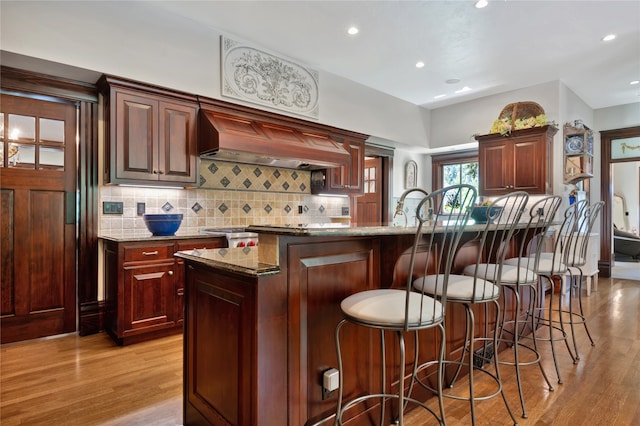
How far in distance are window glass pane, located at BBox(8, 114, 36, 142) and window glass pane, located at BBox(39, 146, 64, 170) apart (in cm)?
13

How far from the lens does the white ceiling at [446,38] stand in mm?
3145

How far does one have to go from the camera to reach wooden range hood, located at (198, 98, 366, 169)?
336cm

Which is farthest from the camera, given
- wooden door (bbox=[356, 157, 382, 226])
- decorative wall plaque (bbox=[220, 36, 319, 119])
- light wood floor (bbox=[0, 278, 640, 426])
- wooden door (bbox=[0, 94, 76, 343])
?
wooden door (bbox=[356, 157, 382, 226])

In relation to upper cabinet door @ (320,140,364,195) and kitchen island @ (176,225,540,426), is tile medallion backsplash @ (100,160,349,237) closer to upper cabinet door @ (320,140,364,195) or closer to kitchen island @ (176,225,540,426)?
upper cabinet door @ (320,140,364,195)

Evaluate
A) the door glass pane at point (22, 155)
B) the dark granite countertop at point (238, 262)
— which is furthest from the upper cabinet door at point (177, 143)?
the dark granite countertop at point (238, 262)

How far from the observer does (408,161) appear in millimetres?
6445

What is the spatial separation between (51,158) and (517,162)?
5.50 metres

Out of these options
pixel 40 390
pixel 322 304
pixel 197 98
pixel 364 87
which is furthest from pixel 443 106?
pixel 40 390

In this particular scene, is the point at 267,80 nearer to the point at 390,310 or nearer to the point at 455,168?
the point at 390,310

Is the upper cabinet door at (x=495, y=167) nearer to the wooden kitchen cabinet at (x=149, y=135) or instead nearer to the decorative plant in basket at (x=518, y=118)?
the decorative plant in basket at (x=518, y=118)

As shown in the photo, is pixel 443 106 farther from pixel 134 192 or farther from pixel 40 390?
pixel 40 390

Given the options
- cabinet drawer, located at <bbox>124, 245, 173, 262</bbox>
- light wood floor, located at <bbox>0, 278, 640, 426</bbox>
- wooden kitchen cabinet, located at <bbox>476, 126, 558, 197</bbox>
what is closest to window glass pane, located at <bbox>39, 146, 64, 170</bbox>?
cabinet drawer, located at <bbox>124, 245, 173, 262</bbox>

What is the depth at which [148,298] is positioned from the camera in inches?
116

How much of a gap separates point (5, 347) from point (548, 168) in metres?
6.17
